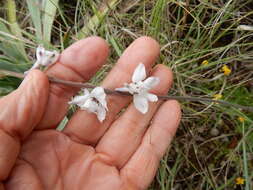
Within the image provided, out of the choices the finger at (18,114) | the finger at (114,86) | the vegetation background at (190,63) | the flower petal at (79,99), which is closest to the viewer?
the finger at (18,114)

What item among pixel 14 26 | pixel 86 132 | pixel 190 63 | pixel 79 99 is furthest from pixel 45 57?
pixel 190 63

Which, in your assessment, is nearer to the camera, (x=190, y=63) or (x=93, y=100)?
(x=93, y=100)

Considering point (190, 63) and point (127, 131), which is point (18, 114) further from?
point (190, 63)

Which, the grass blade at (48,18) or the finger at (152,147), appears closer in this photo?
the finger at (152,147)

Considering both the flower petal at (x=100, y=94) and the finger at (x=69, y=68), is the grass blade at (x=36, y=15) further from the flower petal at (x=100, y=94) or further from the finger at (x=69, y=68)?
the flower petal at (x=100, y=94)

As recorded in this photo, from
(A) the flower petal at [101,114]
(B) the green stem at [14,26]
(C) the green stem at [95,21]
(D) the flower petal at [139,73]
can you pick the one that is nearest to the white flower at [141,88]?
(D) the flower petal at [139,73]

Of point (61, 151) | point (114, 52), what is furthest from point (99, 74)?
point (61, 151)

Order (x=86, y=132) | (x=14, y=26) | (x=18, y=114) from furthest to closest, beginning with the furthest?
1. (x=14, y=26)
2. (x=86, y=132)
3. (x=18, y=114)
